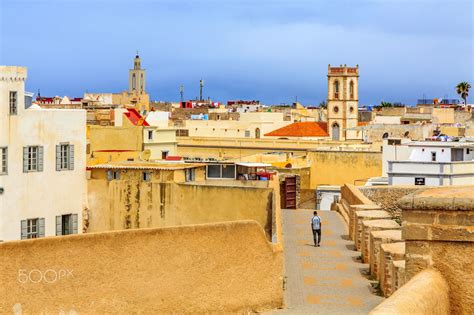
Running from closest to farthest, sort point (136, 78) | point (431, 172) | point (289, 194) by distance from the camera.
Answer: point (289, 194) < point (431, 172) < point (136, 78)

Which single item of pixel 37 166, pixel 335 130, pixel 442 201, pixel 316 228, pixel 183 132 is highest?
pixel 335 130

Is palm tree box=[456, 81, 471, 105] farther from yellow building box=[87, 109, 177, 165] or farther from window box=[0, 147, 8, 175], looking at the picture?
window box=[0, 147, 8, 175]

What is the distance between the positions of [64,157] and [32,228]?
2.64 metres

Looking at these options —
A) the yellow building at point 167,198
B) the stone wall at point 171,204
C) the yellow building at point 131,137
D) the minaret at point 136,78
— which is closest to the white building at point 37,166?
the yellow building at point 167,198

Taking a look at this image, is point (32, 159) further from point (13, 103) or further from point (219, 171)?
point (219, 171)

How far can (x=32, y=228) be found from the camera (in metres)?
29.2

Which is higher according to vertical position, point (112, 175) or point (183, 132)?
point (183, 132)

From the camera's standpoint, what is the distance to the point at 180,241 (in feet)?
58.6

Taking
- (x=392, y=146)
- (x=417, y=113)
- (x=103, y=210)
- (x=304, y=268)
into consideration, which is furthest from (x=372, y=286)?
(x=417, y=113)

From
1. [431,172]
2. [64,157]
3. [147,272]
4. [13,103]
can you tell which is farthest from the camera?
[431,172]

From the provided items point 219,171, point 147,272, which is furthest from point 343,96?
point 147,272

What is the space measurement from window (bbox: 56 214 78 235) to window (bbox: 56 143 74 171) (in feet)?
5.09

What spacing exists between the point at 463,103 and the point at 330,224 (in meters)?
98.6

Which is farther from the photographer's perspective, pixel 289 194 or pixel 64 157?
pixel 289 194
